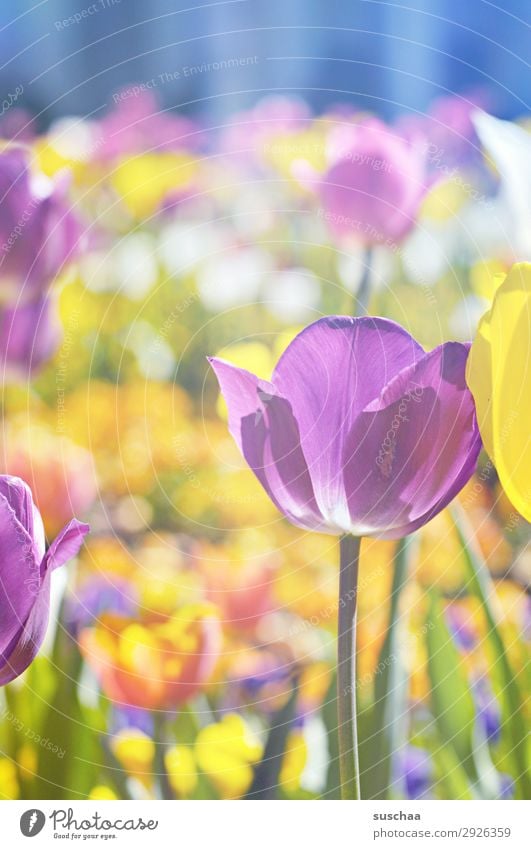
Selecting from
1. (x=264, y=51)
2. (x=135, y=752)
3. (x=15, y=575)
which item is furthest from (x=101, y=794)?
(x=264, y=51)

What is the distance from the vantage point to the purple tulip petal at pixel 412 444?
1.11 feet

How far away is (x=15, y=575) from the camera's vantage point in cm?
35

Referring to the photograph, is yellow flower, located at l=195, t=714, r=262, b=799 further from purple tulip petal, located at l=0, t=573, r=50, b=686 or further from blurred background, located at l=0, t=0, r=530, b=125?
blurred background, located at l=0, t=0, r=530, b=125

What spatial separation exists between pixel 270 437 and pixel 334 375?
37 mm

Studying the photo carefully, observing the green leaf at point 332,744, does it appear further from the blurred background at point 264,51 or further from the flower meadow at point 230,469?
the blurred background at point 264,51

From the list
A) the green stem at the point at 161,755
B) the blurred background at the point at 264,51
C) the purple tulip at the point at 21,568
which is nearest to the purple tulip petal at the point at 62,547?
the purple tulip at the point at 21,568

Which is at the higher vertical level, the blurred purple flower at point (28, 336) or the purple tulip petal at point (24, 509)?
the blurred purple flower at point (28, 336)

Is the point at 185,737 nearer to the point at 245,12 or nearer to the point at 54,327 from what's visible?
the point at 54,327

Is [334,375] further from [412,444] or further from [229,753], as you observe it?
[229,753]

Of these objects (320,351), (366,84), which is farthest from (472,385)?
(366,84)

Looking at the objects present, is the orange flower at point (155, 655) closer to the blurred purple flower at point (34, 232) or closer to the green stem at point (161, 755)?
the green stem at point (161, 755)

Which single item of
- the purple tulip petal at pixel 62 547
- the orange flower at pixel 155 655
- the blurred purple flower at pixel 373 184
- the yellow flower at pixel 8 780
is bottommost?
the yellow flower at pixel 8 780

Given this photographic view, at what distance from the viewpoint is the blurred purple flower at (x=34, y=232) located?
41cm

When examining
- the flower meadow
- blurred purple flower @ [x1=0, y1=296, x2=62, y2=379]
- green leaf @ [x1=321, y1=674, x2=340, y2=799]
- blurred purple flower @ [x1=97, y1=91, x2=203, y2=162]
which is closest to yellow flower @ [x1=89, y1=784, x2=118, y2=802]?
the flower meadow
